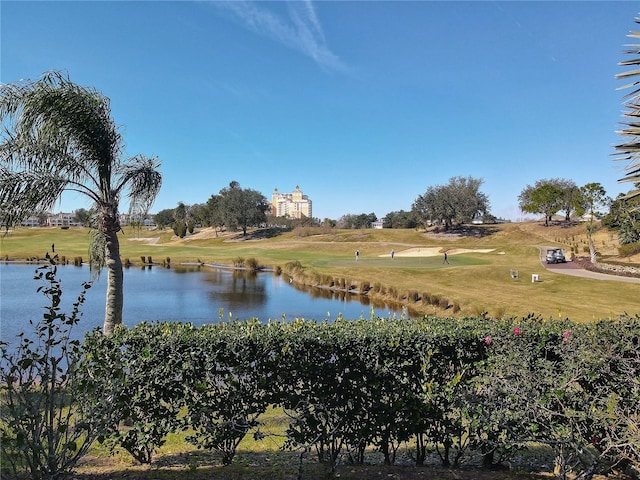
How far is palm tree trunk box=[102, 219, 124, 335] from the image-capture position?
860 cm

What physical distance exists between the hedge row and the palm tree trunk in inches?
143

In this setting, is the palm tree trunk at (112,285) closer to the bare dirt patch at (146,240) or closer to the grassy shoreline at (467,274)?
the grassy shoreline at (467,274)

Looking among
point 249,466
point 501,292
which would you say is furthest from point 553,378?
point 501,292

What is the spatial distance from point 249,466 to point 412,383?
2.41 m

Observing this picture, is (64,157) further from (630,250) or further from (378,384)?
(630,250)

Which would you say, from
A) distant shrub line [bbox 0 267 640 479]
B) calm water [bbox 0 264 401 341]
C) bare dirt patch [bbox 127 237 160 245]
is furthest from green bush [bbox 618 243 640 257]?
bare dirt patch [bbox 127 237 160 245]

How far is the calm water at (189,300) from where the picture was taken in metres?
22.0

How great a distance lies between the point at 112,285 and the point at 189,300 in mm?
20364

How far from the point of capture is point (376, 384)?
4988mm

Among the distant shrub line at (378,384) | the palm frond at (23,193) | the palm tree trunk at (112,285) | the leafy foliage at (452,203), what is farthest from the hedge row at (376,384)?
the leafy foliage at (452,203)

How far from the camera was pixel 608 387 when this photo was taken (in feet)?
15.8

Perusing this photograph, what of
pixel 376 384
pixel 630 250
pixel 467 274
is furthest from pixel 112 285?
pixel 630 250

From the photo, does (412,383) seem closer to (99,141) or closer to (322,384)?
(322,384)

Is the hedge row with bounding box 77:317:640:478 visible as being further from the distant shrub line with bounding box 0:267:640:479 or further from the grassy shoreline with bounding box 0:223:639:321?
the grassy shoreline with bounding box 0:223:639:321
